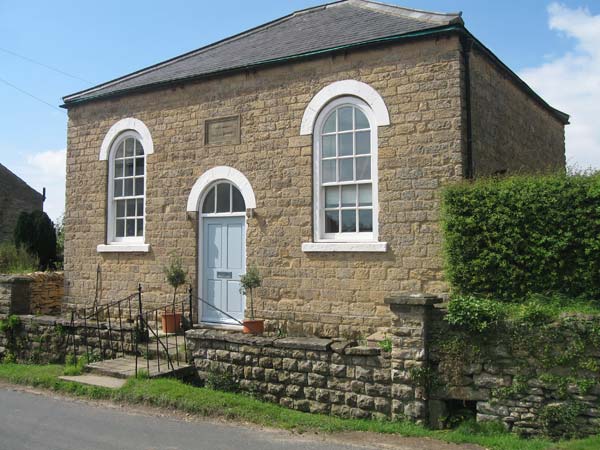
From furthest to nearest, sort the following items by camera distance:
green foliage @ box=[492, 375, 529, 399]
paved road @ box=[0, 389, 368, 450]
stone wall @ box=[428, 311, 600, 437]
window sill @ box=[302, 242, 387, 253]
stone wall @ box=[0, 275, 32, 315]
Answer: stone wall @ box=[0, 275, 32, 315]
window sill @ box=[302, 242, 387, 253]
green foliage @ box=[492, 375, 529, 399]
stone wall @ box=[428, 311, 600, 437]
paved road @ box=[0, 389, 368, 450]

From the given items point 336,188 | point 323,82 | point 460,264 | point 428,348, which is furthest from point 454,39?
point 428,348

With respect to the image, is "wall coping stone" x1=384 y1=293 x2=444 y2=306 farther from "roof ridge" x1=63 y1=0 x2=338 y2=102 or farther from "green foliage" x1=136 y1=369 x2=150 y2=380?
"roof ridge" x1=63 y1=0 x2=338 y2=102

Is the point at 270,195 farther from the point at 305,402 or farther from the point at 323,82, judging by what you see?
the point at 305,402

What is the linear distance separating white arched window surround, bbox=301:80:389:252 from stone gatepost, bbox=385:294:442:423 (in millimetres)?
2150

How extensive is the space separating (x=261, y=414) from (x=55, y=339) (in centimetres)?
572

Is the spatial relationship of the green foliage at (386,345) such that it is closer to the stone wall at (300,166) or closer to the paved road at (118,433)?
the stone wall at (300,166)

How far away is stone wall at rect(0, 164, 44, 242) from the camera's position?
90.7 ft

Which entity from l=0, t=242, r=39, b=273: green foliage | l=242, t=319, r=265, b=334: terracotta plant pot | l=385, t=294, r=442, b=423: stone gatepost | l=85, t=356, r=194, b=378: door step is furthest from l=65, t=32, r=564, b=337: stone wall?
l=0, t=242, r=39, b=273: green foliage

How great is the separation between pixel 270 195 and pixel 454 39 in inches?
169

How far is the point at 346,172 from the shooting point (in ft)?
34.2

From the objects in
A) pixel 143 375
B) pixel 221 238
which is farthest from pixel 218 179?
pixel 143 375

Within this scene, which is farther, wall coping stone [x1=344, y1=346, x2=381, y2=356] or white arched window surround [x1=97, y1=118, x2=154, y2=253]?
white arched window surround [x1=97, y1=118, x2=154, y2=253]

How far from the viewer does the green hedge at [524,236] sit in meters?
7.23

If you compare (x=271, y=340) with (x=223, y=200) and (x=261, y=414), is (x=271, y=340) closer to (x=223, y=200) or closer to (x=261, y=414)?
(x=261, y=414)
